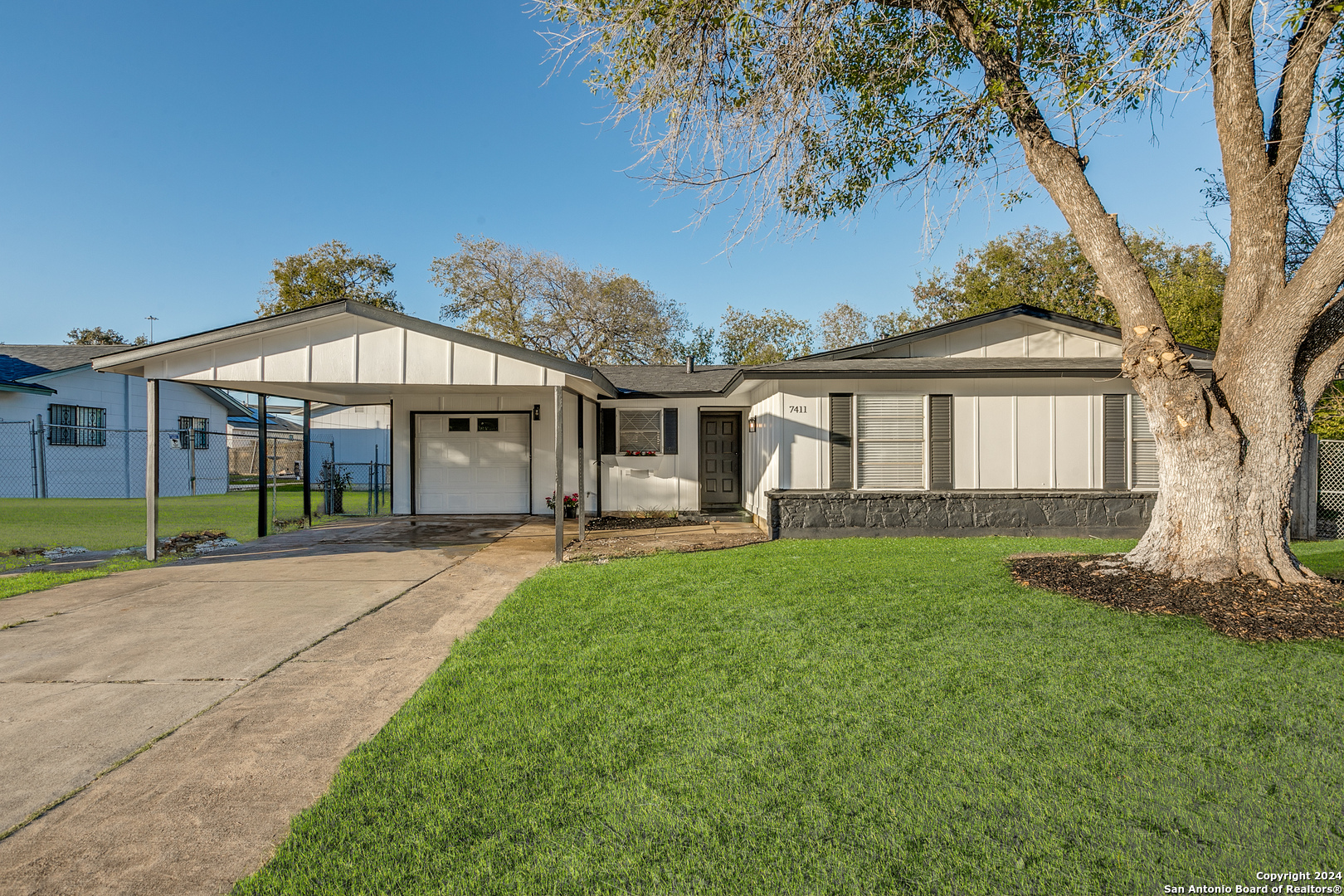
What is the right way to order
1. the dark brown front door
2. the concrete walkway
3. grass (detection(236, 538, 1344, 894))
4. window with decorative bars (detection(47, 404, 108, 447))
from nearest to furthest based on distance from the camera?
grass (detection(236, 538, 1344, 894)), the concrete walkway, the dark brown front door, window with decorative bars (detection(47, 404, 108, 447))

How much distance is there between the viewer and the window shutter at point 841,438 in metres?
9.04

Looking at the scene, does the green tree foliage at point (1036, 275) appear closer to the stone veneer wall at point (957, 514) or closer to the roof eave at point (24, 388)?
the stone veneer wall at point (957, 514)

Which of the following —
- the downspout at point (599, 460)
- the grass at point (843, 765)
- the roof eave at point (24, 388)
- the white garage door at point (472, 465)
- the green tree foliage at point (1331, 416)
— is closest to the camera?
the grass at point (843, 765)

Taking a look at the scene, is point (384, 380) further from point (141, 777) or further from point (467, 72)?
point (467, 72)

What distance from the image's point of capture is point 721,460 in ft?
42.8

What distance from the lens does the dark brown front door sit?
12.9 m

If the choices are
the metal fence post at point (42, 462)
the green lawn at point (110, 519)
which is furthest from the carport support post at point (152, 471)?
the metal fence post at point (42, 462)

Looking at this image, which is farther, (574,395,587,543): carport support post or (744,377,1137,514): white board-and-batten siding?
(744,377,1137,514): white board-and-batten siding

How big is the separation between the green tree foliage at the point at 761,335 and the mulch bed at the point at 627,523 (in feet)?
77.7

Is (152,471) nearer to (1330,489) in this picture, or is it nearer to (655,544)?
(655,544)

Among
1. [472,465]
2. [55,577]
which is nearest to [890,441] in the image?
[472,465]

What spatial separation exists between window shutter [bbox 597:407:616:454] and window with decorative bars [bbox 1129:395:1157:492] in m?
8.70

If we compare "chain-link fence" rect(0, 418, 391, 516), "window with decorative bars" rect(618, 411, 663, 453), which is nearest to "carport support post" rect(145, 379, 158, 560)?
"chain-link fence" rect(0, 418, 391, 516)

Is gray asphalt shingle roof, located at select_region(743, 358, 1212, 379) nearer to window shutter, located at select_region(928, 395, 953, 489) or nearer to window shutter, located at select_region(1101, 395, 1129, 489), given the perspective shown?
window shutter, located at select_region(928, 395, 953, 489)
